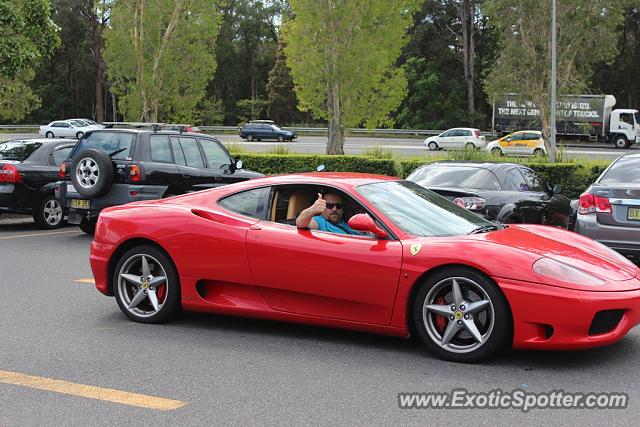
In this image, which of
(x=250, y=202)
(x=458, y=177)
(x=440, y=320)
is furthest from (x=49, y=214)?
(x=440, y=320)

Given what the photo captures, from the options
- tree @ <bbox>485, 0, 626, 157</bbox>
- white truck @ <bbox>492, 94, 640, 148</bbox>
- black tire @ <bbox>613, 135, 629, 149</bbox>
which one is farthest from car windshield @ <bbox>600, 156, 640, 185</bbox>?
black tire @ <bbox>613, 135, 629, 149</bbox>

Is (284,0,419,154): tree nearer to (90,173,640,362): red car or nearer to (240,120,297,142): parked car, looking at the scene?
(90,173,640,362): red car

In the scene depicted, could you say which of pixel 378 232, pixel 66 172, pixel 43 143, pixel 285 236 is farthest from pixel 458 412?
pixel 43 143

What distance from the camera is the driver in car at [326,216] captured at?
19.1ft

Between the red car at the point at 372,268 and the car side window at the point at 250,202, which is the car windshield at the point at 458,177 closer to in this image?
the red car at the point at 372,268

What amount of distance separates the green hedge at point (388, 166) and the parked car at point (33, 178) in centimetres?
628

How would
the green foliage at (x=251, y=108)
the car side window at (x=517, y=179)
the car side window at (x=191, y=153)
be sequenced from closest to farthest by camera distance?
the car side window at (x=517, y=179), the car side window at (x=191, y=153), the green foliage at (x=251, y=108)

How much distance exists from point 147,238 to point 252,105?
70.0 m

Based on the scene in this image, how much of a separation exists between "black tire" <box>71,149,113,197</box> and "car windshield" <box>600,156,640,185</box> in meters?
6.89

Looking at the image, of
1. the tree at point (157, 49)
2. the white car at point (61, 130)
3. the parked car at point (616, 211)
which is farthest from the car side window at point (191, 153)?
the white car at point (61, 130)

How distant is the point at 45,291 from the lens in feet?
26.3

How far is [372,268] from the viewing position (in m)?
5.42

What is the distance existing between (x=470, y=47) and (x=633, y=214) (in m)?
59.8

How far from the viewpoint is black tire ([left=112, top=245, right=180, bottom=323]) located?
6.30 m
